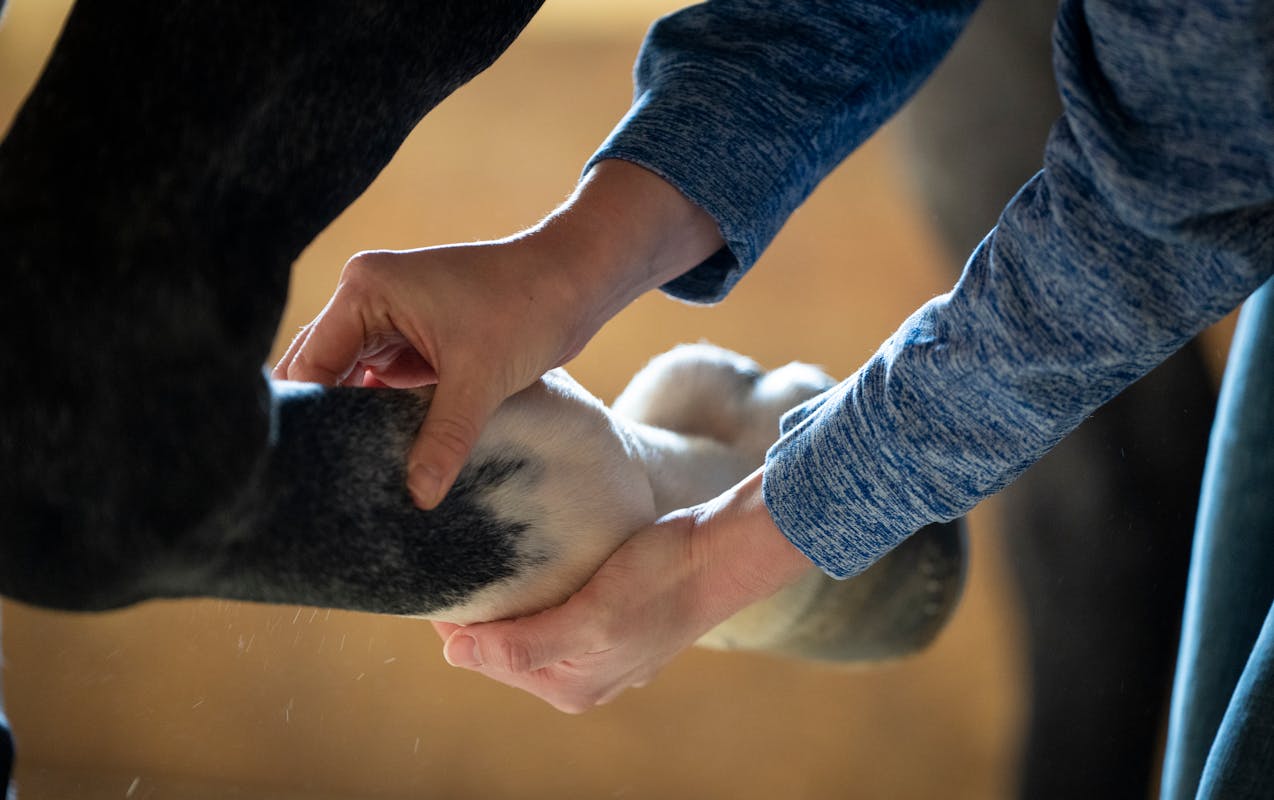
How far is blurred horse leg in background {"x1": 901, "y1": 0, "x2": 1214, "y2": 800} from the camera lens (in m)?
0.90

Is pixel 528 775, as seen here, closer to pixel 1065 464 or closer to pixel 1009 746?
pixel 1009 746

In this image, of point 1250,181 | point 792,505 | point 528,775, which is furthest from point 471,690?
point 1250,181

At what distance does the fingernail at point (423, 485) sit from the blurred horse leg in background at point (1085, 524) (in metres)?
0.65

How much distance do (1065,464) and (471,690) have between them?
60 centimetres

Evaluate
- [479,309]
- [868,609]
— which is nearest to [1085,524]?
[868,609]

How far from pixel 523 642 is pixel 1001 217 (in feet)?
0.89

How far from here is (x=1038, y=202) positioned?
0.42 meters

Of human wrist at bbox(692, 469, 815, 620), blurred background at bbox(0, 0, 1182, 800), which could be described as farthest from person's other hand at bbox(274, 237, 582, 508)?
blurred background at bbox(0, 0, 1182, 800)

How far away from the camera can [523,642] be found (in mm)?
514

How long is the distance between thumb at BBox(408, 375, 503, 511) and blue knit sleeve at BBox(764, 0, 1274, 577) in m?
0.14

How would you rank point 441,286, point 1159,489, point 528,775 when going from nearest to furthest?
point 441,286, point 1159,489, point 528,775

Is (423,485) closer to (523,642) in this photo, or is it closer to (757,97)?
(523,642)

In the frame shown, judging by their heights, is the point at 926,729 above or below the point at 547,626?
below

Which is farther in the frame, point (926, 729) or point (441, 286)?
point (926, 729)
